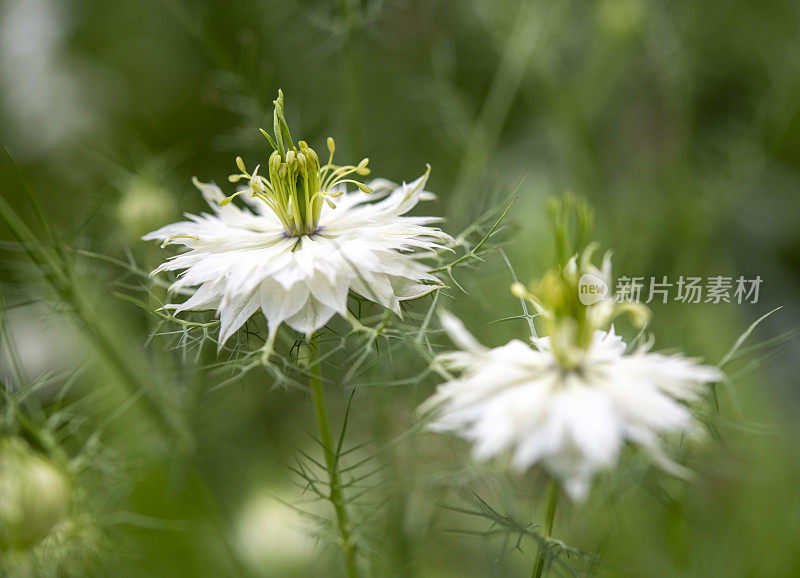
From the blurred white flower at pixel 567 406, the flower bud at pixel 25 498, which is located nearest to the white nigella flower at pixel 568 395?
the blurred white flower at pixel 567 406

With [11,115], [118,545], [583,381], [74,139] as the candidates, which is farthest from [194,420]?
[11,115]

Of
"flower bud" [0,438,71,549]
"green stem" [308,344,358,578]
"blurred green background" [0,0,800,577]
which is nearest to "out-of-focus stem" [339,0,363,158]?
"blurred green background" [0,0,800,577]

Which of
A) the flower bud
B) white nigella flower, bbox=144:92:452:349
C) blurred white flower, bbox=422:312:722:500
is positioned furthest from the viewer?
the flower bud

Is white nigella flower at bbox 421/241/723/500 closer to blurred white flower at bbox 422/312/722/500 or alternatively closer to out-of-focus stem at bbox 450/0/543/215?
blurred white flower at bbox 422/312/722/500

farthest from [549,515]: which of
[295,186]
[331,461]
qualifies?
[295,186]

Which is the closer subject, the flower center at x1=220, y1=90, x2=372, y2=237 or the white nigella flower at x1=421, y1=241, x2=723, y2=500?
the white nigella flower at x1=421, y1=241, x2=723, y2=500

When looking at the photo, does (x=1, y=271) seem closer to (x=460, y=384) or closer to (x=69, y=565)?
(x=69, y=565)
